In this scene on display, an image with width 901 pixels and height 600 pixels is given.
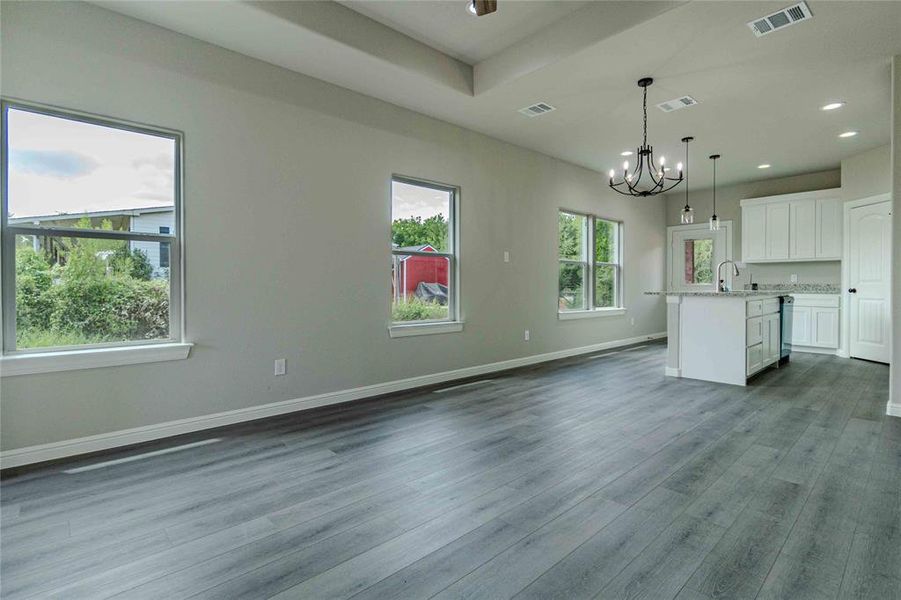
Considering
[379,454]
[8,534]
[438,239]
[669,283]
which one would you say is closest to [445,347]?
[438,239]

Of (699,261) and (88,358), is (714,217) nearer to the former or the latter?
(699,261)

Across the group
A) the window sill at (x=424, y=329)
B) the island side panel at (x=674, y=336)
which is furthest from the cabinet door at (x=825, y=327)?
the window sill at (x=424, y=329)

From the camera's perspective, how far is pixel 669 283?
8859 mm

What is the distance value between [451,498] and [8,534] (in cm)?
194

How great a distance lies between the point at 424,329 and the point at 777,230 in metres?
6.36

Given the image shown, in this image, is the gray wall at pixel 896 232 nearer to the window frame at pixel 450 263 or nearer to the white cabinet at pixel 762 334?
the white cabinet at pixel 762 334

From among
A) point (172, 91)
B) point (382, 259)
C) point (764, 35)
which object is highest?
point (764, 35)

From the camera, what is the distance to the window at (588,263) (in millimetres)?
6695

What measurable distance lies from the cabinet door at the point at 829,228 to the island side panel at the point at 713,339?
3533 millimetres

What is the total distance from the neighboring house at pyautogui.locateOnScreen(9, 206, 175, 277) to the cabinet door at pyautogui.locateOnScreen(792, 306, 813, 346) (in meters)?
8.36

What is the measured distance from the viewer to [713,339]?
15.8 ft

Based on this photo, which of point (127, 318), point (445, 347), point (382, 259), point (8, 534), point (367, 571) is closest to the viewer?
point (367, 571)

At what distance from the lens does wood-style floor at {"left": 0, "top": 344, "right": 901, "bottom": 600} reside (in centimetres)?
162

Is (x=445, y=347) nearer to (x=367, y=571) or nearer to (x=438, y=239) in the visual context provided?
(x=438, y=239)
